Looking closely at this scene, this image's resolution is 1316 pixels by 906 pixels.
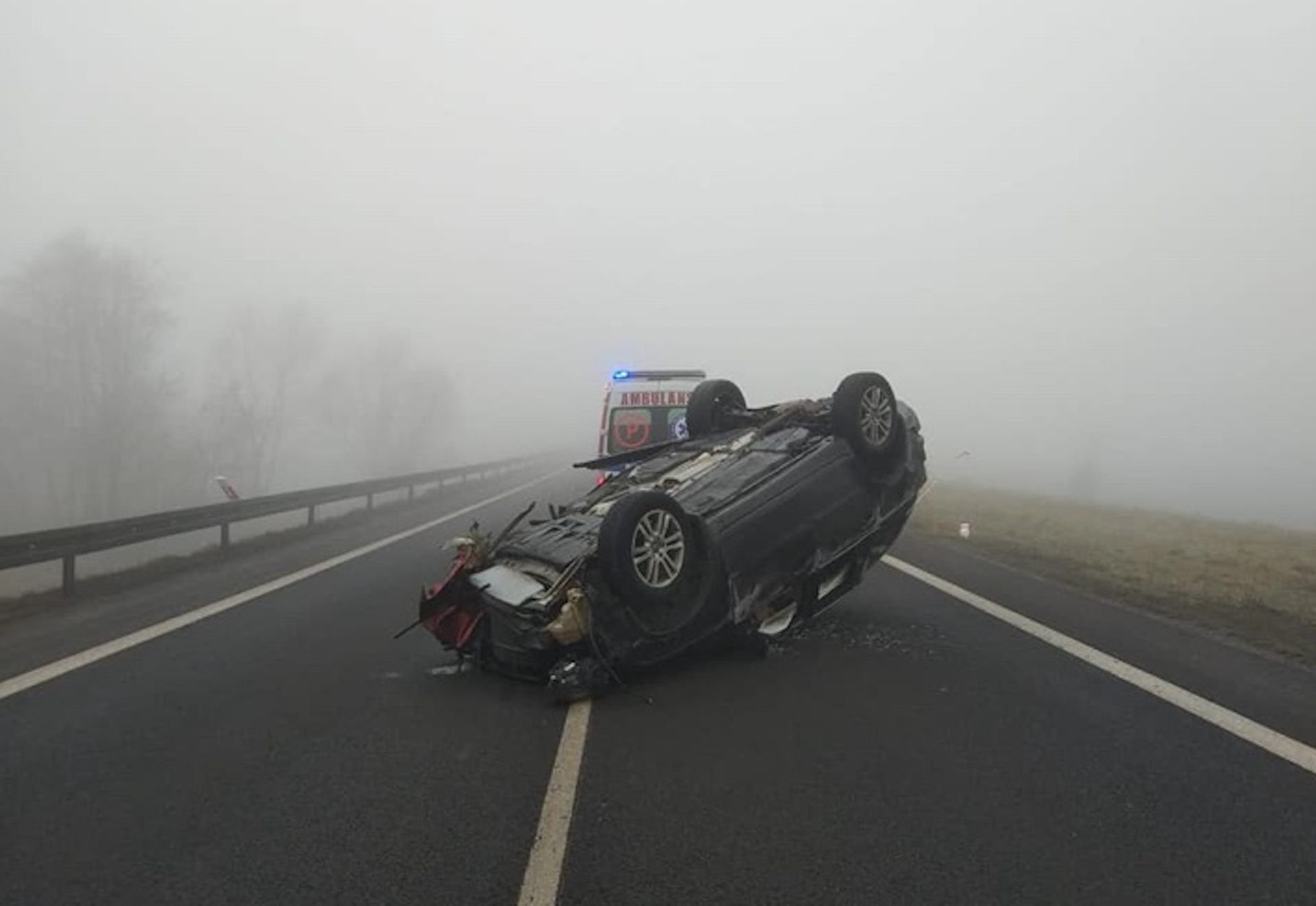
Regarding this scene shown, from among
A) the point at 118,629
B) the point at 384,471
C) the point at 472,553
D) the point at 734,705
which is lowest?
the point at 384,471

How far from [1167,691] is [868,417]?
2.87 m

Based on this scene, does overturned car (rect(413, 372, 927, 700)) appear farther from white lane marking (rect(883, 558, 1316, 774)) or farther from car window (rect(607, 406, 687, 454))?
car window (rect(607, 406, 687, 454))

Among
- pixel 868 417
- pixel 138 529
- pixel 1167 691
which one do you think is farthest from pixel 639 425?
pixel 1167 691

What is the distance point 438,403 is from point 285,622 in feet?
242

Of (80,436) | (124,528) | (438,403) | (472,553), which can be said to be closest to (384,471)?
(438,403)

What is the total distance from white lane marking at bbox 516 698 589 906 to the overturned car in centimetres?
56

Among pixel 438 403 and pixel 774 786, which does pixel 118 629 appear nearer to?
pixel 774 786

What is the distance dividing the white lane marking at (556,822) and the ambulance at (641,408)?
9620 millimetres

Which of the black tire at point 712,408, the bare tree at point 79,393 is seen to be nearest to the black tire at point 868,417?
the black tire at point 712,408

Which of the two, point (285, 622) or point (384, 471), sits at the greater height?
point (285, 622)

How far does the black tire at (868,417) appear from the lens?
278 inches

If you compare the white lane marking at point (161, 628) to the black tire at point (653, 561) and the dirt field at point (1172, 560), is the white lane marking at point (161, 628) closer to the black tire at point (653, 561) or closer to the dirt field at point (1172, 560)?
the black tire at point (653, 561)

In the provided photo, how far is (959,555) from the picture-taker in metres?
12.2

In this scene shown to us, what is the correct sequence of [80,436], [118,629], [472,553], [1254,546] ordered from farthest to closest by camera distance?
1. [80,436]
2. [1254,546]
3. [118,629]
4. [472,553]
